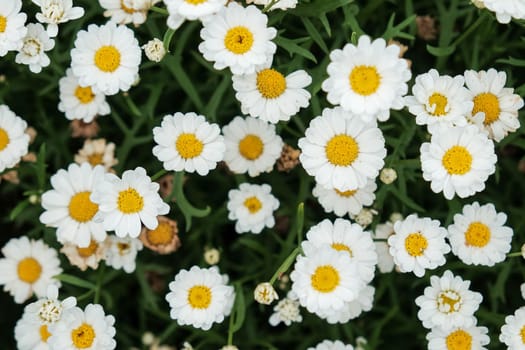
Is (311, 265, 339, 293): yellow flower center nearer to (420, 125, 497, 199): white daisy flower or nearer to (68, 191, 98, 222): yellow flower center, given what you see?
(420, 125, 497, 199): white daisy flower

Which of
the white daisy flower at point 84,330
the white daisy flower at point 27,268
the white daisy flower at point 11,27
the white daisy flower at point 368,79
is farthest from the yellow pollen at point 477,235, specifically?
the white daisy flower at point 11,27

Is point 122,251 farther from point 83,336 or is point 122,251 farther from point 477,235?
point 477,235

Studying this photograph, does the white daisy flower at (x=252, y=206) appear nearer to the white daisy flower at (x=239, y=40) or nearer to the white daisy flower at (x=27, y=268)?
the white daisy flower at (x=239, y=40)

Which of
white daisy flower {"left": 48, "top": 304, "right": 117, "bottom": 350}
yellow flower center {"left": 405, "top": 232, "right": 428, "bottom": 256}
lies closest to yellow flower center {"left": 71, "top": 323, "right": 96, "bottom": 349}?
white daisy flower {"left": 48, "top": 304, "right": 117, "bottom": 350}

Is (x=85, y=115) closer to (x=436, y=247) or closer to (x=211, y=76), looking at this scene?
(x=211, y=76)

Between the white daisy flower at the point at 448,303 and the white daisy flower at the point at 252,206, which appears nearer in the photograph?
the white daisy flower at the point at 448,303
